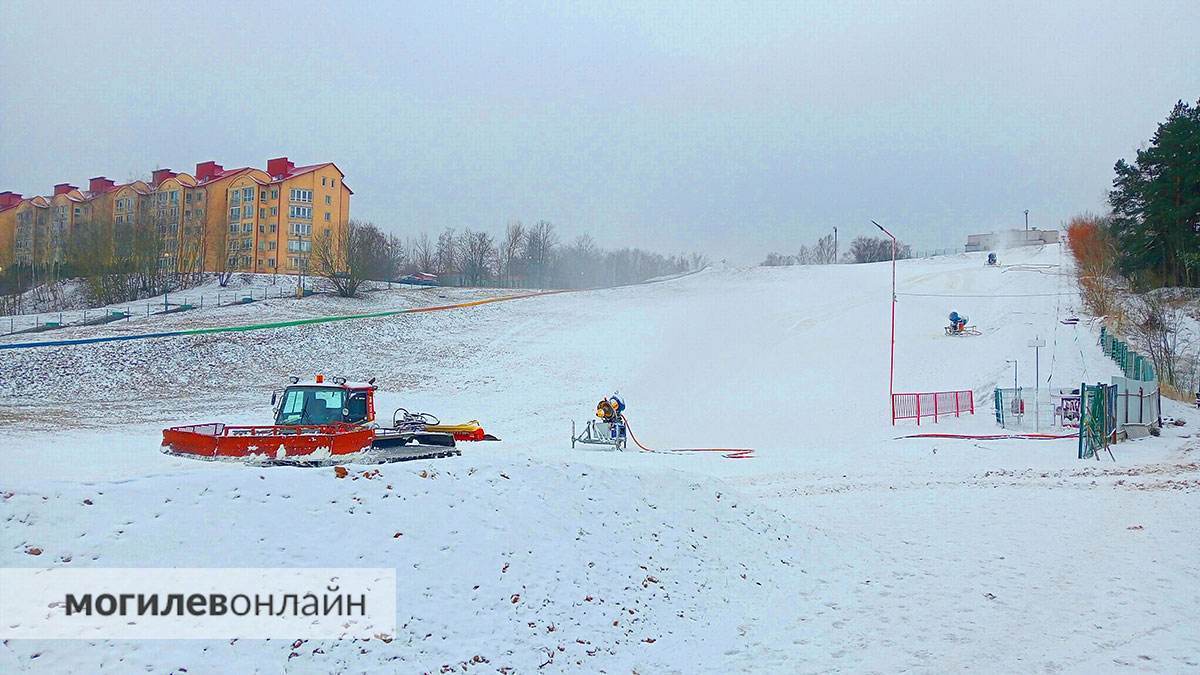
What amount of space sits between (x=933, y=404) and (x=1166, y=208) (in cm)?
2509

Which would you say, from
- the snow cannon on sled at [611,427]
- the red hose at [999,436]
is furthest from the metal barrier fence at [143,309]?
the red hose at [999,436]

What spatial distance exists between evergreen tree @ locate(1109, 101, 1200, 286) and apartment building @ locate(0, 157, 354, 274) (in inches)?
2298

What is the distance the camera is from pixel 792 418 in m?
34.0

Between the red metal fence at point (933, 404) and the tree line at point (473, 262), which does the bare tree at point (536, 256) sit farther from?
the red metal fence at point (933, 404)

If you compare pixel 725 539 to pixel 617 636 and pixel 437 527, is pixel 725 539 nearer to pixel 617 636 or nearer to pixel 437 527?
pixel 617 636

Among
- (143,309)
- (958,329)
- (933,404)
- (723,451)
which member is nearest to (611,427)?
(723,451)

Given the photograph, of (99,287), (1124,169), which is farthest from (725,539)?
(99,287)

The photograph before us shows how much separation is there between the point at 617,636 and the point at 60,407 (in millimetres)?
31605

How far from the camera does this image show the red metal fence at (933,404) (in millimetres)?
32781

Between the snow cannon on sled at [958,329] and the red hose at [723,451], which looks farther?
the snow cannon on sled at [958,329]

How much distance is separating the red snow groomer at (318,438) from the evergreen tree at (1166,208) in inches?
1813

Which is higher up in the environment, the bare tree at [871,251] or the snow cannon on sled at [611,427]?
the bare tree at [871,251]

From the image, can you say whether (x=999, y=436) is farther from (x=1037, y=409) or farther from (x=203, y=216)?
(x=203, y=216)

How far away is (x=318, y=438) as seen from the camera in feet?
50.6
